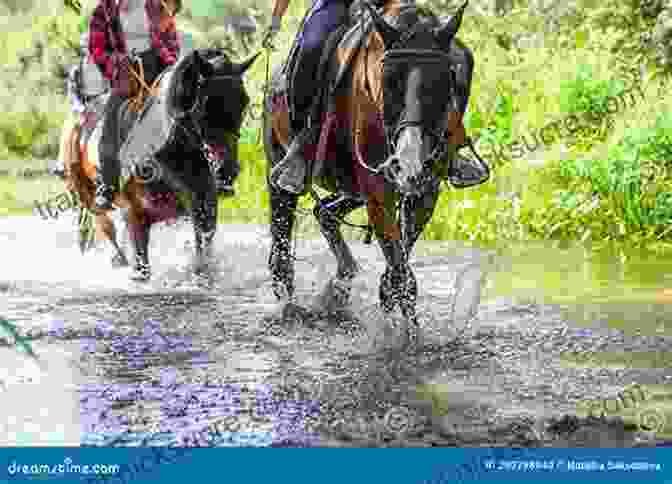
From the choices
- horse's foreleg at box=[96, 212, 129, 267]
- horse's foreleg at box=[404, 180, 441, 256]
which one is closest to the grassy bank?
horse's foreleg at box=[96, 212, 129, 267]

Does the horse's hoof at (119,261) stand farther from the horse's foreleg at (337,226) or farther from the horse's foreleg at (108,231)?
the horse's foreleg at (337,226)

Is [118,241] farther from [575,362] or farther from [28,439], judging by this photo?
[28,439]

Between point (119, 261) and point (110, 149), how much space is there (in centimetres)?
126

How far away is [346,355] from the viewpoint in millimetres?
6504

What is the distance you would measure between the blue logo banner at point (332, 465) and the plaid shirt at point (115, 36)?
5753 mm

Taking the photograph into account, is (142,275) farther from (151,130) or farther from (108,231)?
(108,231)

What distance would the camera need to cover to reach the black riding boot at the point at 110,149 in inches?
386

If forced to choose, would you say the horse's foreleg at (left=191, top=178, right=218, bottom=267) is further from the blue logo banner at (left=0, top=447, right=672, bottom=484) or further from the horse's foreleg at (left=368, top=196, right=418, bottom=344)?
the blue logo banner at (left=0, top=447, right=672, bottom=484)

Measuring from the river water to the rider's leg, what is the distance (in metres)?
0.83

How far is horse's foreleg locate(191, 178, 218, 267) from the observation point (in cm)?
938

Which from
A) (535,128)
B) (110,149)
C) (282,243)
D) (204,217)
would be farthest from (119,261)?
(535,128)

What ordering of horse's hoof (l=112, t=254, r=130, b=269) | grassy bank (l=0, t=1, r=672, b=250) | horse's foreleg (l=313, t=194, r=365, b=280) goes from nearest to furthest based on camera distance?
horse's foreleg (l=313, t=194, r=365, b=280)
horse's hoof (l=112, t=254, r=130, b=269)
grassy bank (l=0, t=1, r=672, b=250)

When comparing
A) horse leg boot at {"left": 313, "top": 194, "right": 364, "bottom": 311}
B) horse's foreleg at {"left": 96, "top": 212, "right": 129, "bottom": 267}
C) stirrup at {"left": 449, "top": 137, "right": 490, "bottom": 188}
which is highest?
stirrup at {"left": 449, "top": 137, "right": 490, "bottom": 188}

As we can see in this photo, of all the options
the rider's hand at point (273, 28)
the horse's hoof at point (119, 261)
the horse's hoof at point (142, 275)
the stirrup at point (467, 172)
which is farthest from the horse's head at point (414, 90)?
the horse's hoof at point (119, 261)
